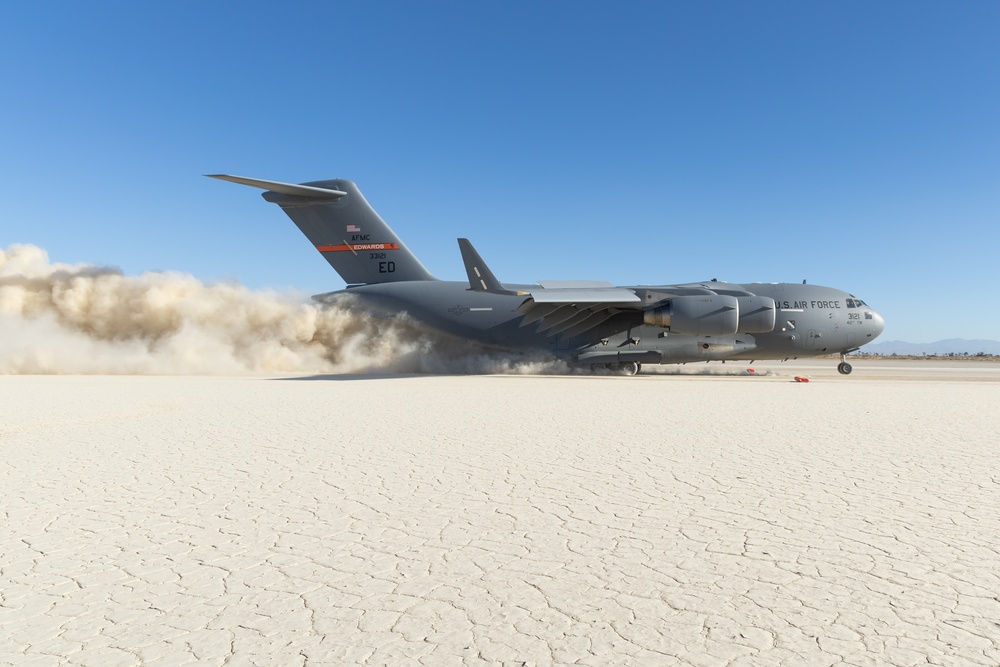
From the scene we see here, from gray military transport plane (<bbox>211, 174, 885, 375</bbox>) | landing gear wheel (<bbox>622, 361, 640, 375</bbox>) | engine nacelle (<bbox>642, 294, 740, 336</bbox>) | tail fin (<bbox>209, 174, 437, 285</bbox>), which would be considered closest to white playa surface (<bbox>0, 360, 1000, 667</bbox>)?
engine nacelle (<bbox>642, 294, 740, 336</bbox>)

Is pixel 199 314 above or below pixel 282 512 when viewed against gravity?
above

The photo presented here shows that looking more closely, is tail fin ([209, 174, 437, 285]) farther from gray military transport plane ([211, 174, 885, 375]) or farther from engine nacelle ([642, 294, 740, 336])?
engine nacelle ([642, 294, 740, 336])

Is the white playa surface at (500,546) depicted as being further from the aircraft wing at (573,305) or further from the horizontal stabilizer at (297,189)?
the horizontal stabilizer at (297,189)

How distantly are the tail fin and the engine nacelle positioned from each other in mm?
8940

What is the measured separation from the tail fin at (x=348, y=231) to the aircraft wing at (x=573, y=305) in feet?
16.2

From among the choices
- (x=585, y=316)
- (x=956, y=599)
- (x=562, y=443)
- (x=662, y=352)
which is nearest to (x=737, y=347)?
(x=662, y=352)

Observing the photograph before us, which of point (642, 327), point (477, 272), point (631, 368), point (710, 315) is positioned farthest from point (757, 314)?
point (477, 272)

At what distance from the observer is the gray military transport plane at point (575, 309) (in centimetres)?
1855

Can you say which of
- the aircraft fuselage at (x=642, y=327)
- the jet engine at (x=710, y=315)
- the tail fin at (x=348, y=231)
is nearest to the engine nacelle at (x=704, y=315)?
the jet engine at (x=710, y=315)

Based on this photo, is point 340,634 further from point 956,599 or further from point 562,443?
point 562,443

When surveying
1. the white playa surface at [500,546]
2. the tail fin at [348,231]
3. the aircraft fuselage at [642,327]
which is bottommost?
the white playa surface at [500,546]

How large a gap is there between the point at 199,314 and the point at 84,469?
18.9 metres

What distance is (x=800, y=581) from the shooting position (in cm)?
310

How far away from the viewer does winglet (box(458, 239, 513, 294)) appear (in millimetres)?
15984
